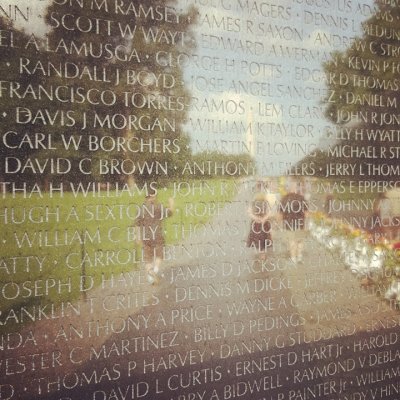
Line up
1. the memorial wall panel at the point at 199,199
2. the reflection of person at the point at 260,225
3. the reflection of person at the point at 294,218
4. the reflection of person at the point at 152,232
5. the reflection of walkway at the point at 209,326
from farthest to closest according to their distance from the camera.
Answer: the reflection of person at the point at 294,218
the reflection of person at the point at 260,225
the reflection of person at the point at 152,232
the reflection of walkway at the point at 209,326
the memorial wall panel at the point at 199,199

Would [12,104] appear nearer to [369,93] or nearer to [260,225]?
[260,225]

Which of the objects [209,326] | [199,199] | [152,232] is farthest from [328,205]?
[152,232]

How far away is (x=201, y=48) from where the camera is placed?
13.0 ft

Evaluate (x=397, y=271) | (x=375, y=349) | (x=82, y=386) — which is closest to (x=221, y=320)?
(x=82, y=386)

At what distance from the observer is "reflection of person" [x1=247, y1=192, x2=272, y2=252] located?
418 centimetres

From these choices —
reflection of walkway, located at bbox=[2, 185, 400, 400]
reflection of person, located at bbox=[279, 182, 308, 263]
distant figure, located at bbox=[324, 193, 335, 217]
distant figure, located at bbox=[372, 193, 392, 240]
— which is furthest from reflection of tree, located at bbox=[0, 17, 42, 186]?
distant figure, located at bbox=[372, 193, 392, 240]

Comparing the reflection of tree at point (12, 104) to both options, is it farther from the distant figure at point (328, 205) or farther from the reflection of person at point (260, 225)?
the distant figure at point (328, 205)

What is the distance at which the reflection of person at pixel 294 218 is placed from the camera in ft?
14.2

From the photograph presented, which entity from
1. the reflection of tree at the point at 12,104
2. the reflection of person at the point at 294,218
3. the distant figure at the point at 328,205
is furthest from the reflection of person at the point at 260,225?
the reflection of tree at the point at 12,104

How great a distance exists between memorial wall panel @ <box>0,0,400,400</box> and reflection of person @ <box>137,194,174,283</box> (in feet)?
0.04

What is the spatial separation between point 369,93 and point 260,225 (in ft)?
5.79

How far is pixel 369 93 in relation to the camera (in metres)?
4.61

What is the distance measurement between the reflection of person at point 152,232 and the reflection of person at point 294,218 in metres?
1.14

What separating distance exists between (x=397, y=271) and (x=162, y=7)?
3.45 meters
